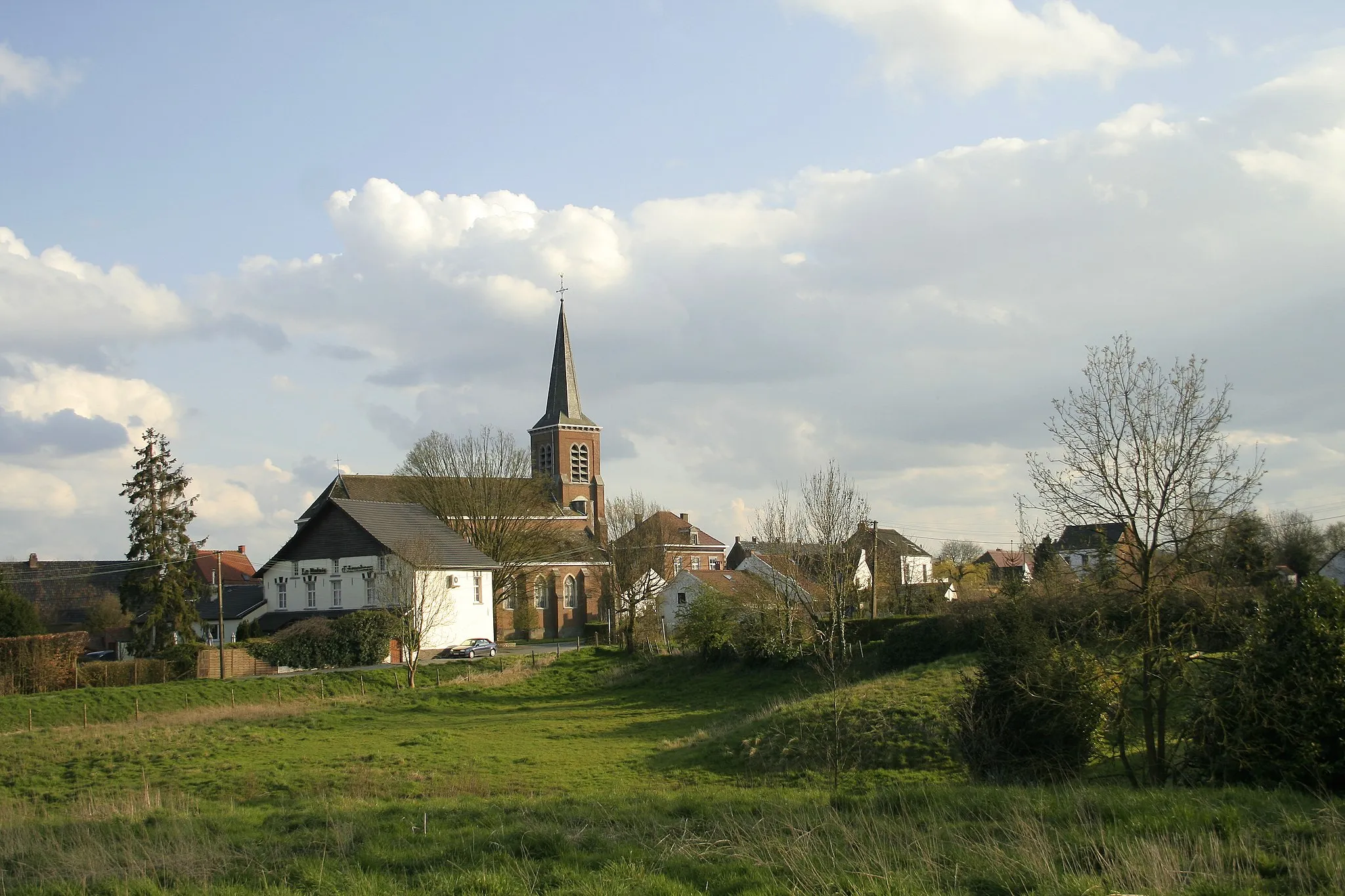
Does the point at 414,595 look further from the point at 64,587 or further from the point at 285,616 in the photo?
the point at 64,587

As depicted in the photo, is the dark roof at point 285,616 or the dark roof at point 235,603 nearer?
the dark roof at point 285,616

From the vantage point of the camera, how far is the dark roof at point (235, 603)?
51.4 metres

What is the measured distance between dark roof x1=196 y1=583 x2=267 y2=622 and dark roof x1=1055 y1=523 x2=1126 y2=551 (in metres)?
46.9

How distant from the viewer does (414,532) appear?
49.9 metres

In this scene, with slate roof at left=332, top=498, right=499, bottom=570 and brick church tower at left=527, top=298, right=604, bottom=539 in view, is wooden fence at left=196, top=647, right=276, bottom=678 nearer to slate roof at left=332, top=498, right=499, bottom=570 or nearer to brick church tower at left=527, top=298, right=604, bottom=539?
slate roof at left=332, top=498, right=499, bottom=570

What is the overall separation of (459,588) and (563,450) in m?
38.0

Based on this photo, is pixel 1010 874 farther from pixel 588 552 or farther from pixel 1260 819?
pixel 588 552

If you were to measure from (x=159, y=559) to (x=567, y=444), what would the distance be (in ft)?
153

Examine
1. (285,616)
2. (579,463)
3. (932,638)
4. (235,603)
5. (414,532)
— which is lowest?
(932,638)

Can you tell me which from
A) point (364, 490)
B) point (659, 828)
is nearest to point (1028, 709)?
point (659, 828)

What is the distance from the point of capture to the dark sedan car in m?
47.2

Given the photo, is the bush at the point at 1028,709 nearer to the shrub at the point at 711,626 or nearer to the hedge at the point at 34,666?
the shrub at the point at 711,626

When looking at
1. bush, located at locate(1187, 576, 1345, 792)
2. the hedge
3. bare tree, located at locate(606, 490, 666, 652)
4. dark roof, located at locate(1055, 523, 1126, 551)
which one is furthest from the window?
bush, located at locate(1187, 576, 1345, 792)

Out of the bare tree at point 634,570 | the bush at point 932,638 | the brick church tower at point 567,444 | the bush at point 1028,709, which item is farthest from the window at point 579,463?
the bush at point 1028,709
